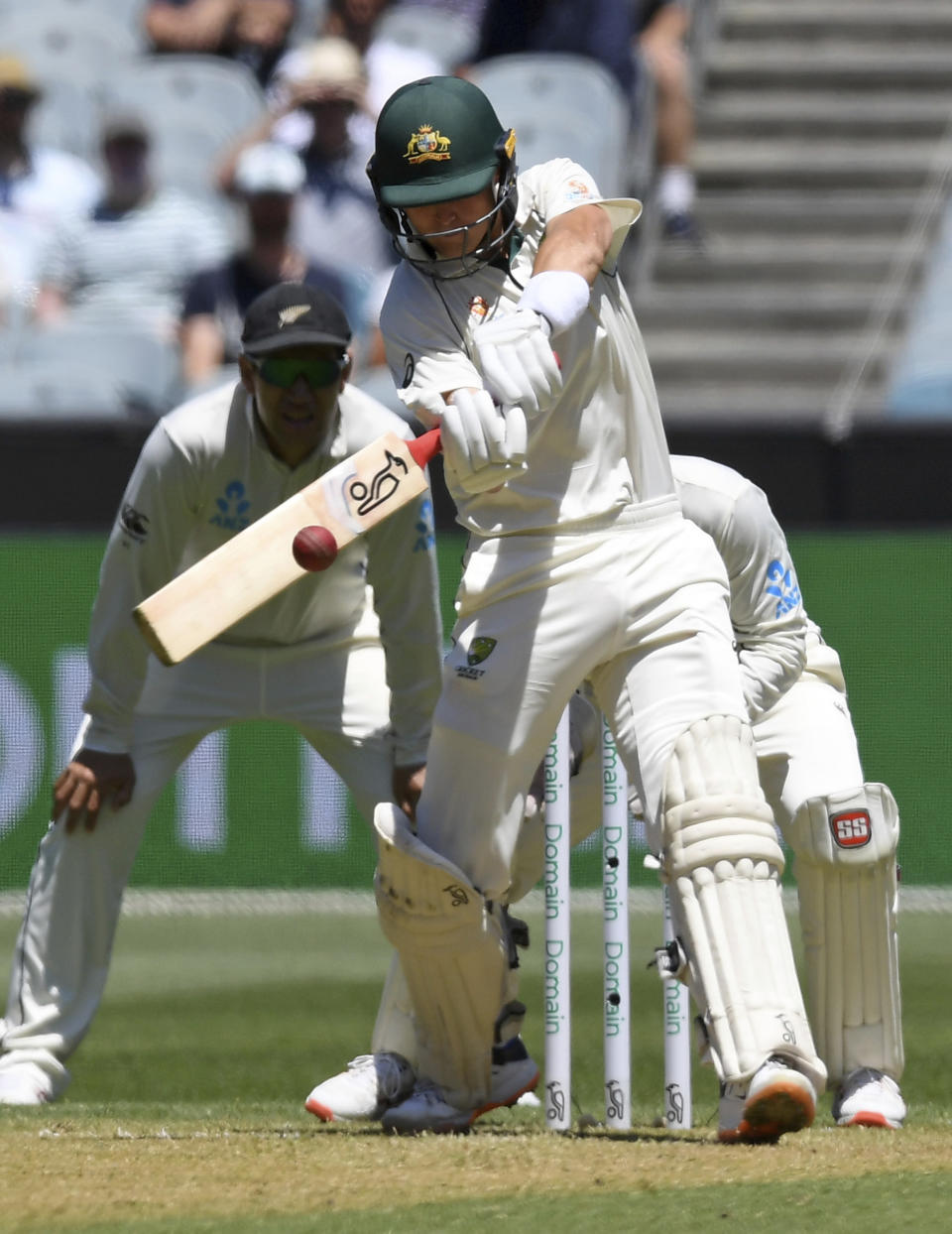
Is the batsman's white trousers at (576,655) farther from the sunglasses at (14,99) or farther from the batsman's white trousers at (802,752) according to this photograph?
the sunglasses at (14,99)

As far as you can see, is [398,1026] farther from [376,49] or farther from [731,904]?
[376,49]

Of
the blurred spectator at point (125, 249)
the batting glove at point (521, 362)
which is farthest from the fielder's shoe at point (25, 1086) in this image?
the blurred spectator at point (125, 249)

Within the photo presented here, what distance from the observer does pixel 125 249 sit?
11266mm

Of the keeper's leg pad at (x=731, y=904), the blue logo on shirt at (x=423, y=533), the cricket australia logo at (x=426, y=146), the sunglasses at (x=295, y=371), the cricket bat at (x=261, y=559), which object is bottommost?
the keeper's leg pad at (x=731, y=904)

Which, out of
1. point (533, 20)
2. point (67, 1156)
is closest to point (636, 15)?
point (533, 20)

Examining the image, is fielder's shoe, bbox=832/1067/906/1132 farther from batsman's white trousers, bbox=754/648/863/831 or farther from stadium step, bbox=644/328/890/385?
stadium step, bbox=644/328/890/385

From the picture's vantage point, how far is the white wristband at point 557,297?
3.43 metres

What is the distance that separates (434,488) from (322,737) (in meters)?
3.30

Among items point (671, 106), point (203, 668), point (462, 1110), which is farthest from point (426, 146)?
point (671, 106)

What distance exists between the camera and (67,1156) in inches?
136

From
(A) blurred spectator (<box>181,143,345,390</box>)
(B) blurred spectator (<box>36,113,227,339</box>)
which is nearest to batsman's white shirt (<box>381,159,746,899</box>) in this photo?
(A) blurred spectator (<box>181,143,345,390</box>)

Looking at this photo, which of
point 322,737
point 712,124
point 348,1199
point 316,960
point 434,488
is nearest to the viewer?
point 348,1199

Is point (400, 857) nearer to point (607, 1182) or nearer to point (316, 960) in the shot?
point (607, 1182)

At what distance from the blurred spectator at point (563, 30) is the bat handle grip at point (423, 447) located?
8841mm
